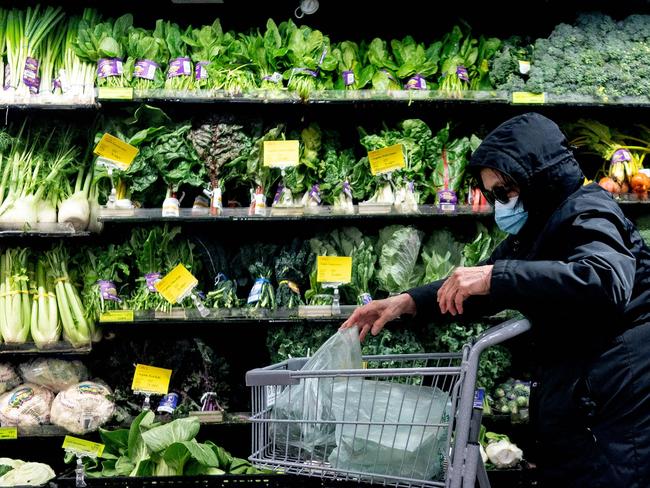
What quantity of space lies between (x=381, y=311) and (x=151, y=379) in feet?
5.89

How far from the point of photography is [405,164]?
3.82 metres

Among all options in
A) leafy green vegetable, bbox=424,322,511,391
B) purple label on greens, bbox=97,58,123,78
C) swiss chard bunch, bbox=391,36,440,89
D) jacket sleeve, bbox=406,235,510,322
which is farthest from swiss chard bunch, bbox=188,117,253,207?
jacket sleeve, bbox=406,235,510,322

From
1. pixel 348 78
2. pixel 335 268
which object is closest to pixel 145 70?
pixel 348 78

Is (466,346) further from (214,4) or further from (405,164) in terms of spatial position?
(214,4)

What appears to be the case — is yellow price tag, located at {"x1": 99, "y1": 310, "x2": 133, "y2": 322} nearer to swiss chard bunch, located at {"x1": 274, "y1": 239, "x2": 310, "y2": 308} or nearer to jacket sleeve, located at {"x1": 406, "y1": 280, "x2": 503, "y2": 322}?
swiss chard bunch, located at {"x1": 274, "y1": 239, "x2": 310, "y2": 308}

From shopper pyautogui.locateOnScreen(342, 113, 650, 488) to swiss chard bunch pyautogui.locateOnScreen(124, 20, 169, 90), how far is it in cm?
216

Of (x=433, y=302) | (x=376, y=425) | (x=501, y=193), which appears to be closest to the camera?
(x=376, y=425)

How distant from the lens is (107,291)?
3.63 metres

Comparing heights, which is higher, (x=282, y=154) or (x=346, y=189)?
(x=282, y=154)

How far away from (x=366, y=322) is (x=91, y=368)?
2.14m

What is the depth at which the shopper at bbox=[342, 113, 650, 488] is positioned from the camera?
5.95 ft

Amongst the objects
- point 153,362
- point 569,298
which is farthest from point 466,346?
point 153,362

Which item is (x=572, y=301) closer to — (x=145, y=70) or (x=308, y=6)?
(x=145, y=70)

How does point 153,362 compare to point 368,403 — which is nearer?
point 368,403
